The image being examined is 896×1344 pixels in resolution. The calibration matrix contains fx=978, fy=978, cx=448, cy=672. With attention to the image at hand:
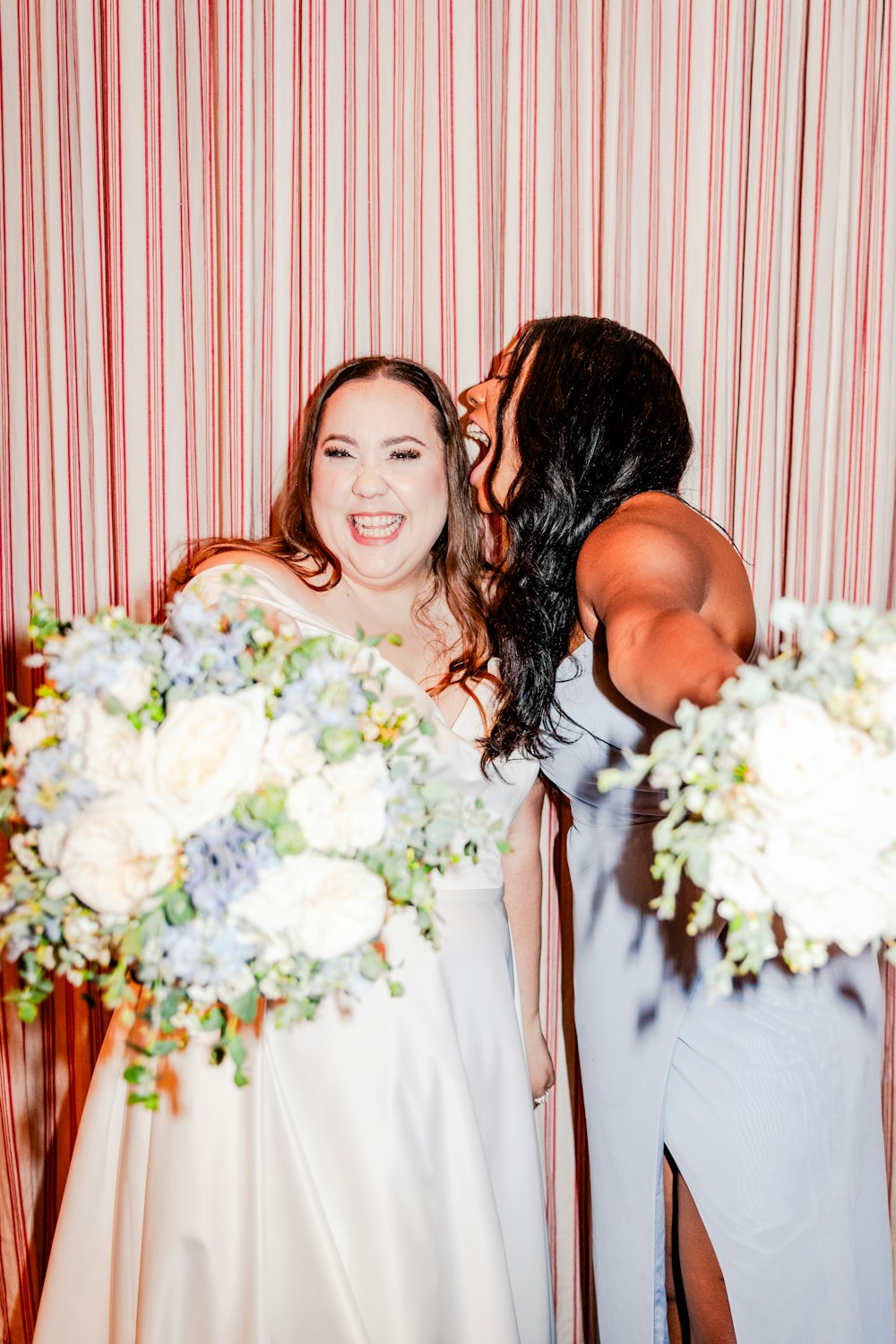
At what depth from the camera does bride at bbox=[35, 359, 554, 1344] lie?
126cm

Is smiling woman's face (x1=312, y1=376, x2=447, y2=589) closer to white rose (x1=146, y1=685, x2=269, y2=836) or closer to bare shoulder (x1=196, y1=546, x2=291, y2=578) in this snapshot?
bare shoulder (x1=196, y1=546, x2=291, y2=578)

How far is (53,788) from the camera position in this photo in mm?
911

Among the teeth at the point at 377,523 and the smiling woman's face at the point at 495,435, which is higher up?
the smiling woman's face at the point at 495,435

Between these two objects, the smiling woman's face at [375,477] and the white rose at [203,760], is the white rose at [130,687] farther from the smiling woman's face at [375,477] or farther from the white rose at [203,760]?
the smiling woman's face at [375,477]

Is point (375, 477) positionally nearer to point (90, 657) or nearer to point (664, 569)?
point (664, 569)

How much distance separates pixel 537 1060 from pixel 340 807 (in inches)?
45.9

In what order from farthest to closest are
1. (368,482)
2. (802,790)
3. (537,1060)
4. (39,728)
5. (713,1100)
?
1. (537,1060)
2. (368,482)
3. (713,1100)
4. (39,728)
5. (802,790)

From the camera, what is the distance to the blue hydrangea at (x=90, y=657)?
37.1 inches

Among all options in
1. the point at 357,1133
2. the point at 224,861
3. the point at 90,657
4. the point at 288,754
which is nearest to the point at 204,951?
the point at 224,861

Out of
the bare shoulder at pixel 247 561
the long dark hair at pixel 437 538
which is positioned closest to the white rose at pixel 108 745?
the bare shoulder at pixel 247 561

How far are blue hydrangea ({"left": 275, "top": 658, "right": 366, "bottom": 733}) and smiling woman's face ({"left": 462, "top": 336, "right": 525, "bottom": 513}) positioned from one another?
78cm

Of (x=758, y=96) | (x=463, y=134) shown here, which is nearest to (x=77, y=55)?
(x=463, y=134)

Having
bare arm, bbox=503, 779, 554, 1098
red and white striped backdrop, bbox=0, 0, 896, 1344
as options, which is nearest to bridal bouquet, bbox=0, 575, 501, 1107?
bare arm, bbox=503, 779, 554, 1098

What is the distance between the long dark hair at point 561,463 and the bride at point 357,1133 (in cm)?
12
